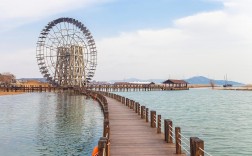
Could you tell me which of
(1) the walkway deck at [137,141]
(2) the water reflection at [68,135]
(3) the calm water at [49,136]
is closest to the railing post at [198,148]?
(1) the walkway deck at [137,141]

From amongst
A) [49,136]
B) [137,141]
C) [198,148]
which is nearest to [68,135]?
[49,136]

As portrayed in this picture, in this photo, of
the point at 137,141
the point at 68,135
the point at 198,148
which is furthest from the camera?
the point at 68,135

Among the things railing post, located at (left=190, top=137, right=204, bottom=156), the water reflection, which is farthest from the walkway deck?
railing post, located at (left=190, top=137, right=204, bottom=156)

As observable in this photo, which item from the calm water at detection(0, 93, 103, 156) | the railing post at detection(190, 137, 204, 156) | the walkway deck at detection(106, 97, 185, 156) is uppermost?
the railing post at detection(190, 137, 204, 156)

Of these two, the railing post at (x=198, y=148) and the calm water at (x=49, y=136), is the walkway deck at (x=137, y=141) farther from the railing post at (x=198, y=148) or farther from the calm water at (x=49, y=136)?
the railing post at (x=198, y=148)

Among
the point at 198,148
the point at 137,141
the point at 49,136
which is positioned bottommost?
the point at 49,136

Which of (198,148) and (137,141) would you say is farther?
(137,141)

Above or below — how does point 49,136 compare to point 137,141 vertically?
below

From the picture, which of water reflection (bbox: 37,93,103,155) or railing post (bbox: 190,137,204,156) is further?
water reflection (bbox: 37,93,103,155)

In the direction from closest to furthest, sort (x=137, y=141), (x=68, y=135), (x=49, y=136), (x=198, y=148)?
(x=198, y=148), (x=137, y=141), (x=49, y=136), (x=68, y=135)

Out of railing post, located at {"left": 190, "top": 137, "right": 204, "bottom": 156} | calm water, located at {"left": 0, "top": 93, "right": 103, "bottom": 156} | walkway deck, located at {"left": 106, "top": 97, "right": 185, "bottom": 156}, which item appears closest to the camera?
railing post, located at {"left": 190, "top": 137, "right": 204, "bottom": 156}

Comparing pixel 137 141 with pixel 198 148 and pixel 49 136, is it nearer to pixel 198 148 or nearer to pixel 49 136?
pixel 198 148

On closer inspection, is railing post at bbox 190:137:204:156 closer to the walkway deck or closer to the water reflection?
the walkway deck

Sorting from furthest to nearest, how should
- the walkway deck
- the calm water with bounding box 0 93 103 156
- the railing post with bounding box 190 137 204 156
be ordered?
1. the calm water with bounding box 0 93 103 156
2. the walkway deck
3. the railing post with bounding box 190 137 204 156
